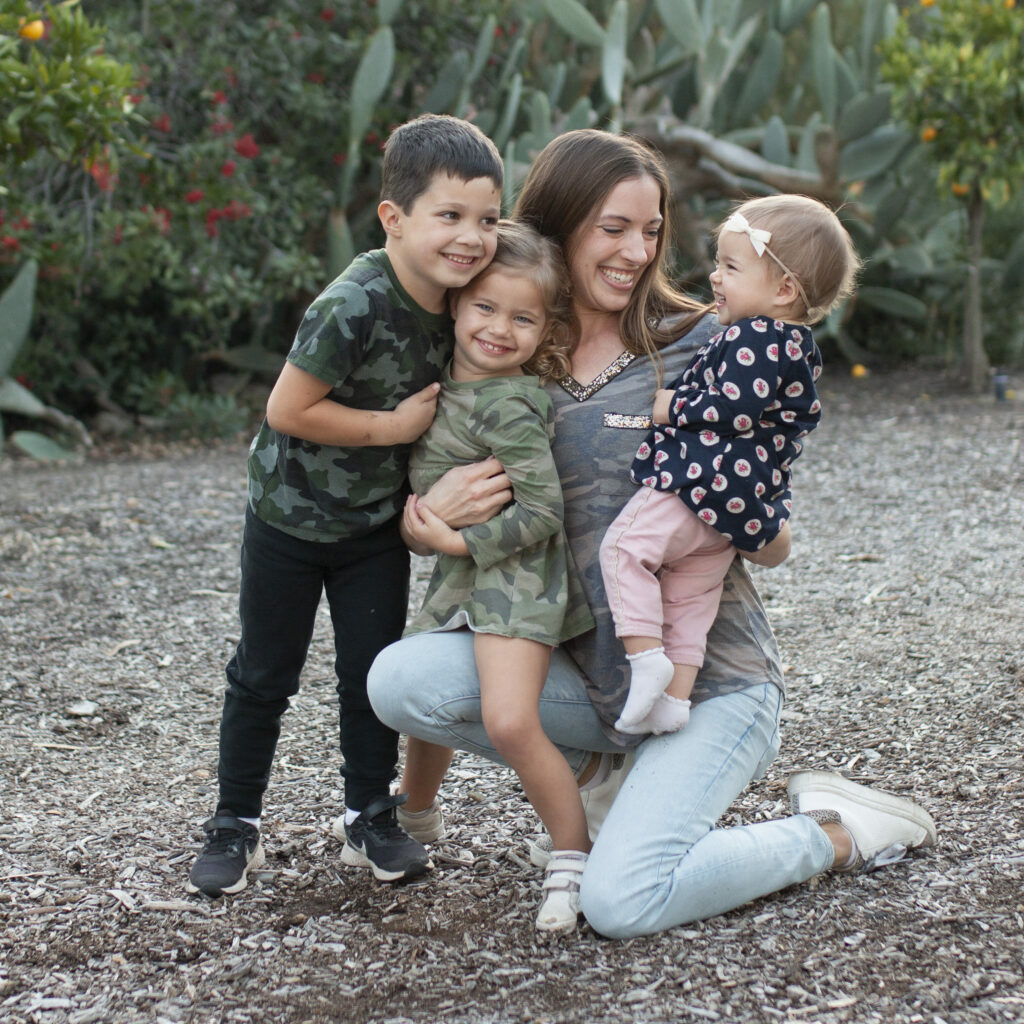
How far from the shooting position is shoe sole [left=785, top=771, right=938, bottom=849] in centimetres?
233

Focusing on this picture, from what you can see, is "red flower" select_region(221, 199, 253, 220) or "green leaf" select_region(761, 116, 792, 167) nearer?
"red flower" select_region(221, 199, 253, 220)

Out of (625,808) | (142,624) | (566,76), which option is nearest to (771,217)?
(625,808)

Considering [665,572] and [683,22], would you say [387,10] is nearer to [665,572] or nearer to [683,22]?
[683,22]

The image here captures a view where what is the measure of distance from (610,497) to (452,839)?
880 millimetres

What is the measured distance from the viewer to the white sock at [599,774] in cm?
243

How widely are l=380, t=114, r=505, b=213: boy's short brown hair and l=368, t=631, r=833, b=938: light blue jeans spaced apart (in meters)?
0.80

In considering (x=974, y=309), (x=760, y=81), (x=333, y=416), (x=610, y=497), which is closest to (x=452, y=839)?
(x=610, y=497)

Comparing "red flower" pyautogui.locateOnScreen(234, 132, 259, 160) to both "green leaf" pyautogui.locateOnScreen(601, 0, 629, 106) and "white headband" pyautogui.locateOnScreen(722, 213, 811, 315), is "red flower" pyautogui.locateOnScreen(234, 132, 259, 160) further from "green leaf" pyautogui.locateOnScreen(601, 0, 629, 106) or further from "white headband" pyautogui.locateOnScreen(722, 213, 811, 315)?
"white headband" pyautogui.locateOnScreen(722, 213, 811, 315)

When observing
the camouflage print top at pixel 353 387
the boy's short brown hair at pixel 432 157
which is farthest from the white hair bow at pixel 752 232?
the camouflage print top at pixel 353 387

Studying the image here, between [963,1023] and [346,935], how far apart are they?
104 cm

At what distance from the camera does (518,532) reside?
210cm

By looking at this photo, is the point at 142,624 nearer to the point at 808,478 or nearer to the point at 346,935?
the point at 346,935

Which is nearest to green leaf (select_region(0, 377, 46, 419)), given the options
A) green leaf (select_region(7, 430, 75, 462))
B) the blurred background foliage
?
green leaf (select_region(7, 430, 75, 462))

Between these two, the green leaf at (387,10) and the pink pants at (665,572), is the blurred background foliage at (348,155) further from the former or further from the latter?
the pink pants at (665,572)
